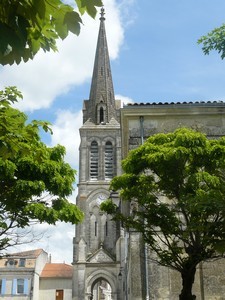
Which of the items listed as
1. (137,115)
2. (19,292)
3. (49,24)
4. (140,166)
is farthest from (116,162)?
(49,24)

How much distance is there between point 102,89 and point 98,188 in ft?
50.8

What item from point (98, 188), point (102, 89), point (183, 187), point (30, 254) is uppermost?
point (102, 89)

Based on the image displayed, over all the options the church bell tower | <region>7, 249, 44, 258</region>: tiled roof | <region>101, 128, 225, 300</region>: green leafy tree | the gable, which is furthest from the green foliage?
<region>7, 249, 44, 258</region>: tiled roof

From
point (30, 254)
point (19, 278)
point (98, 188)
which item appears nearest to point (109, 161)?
point (98, 188)

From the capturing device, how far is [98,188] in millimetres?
49969

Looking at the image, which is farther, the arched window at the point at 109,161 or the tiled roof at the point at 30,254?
the arched window at the point at 109,161

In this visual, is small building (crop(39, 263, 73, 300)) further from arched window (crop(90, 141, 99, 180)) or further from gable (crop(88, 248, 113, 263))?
arched window (crop(90, 141, 99, 180))

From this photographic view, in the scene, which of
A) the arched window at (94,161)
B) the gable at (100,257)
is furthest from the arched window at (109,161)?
the gable at (100,257)

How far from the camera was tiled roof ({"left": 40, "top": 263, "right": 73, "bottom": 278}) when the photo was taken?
53375 mm

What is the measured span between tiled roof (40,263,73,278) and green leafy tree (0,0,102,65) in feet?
174

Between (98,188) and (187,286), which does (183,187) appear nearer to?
(187,286)

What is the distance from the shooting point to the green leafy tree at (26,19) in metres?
2.60

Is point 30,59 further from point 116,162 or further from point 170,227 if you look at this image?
point 116,162

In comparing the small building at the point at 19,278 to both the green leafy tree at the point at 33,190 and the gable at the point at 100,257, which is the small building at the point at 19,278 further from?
the green leafy tree at the point at 33,190
